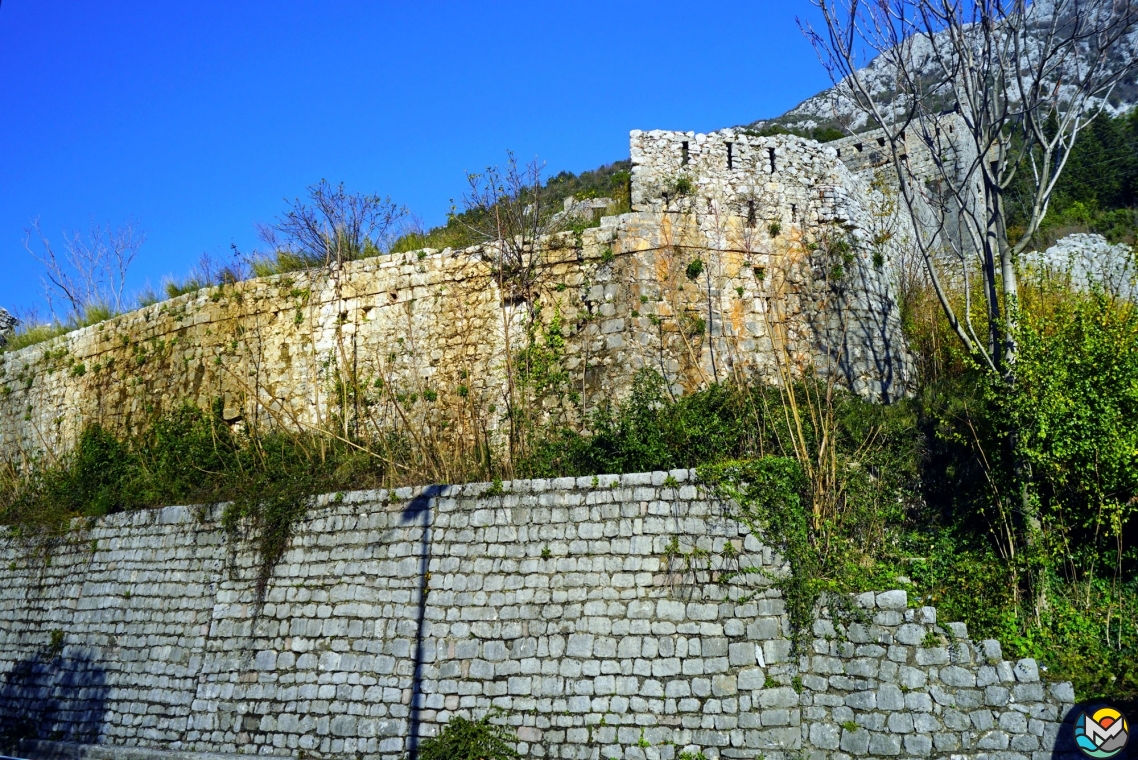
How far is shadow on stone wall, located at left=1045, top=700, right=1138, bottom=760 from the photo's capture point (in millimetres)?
7930

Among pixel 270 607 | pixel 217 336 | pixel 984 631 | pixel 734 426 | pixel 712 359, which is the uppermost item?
Answer: pixel 217 336

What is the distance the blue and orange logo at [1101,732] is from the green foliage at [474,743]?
501cm

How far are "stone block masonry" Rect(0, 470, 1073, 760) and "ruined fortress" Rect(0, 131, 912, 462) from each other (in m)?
2.60

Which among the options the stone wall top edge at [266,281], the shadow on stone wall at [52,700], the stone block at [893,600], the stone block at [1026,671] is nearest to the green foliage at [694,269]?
the stone wall top edge at [266,281]

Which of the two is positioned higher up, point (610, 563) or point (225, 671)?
point (610, 563)

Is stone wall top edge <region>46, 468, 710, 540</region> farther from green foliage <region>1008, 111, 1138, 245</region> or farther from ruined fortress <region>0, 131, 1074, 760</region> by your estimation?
green foliage <region>1008, 111, 1138, 245</region>

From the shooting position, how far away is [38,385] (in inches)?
766

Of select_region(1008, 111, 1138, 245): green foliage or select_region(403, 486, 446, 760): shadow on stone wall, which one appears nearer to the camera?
select_region(403, 486, 446, 760): shadow on stone wall

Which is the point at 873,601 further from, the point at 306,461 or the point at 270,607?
the point at 306,461

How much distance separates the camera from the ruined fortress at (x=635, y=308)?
13898 mm

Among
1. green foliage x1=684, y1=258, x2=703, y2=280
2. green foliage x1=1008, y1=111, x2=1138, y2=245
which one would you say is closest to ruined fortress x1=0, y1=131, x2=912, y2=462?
green foliage x1=684, y1=258, x2=703, y2=280

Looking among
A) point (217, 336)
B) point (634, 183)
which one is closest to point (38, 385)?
point (217, 336)

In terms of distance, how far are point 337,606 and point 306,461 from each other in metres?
3.02

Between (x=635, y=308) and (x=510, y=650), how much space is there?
5.59m
